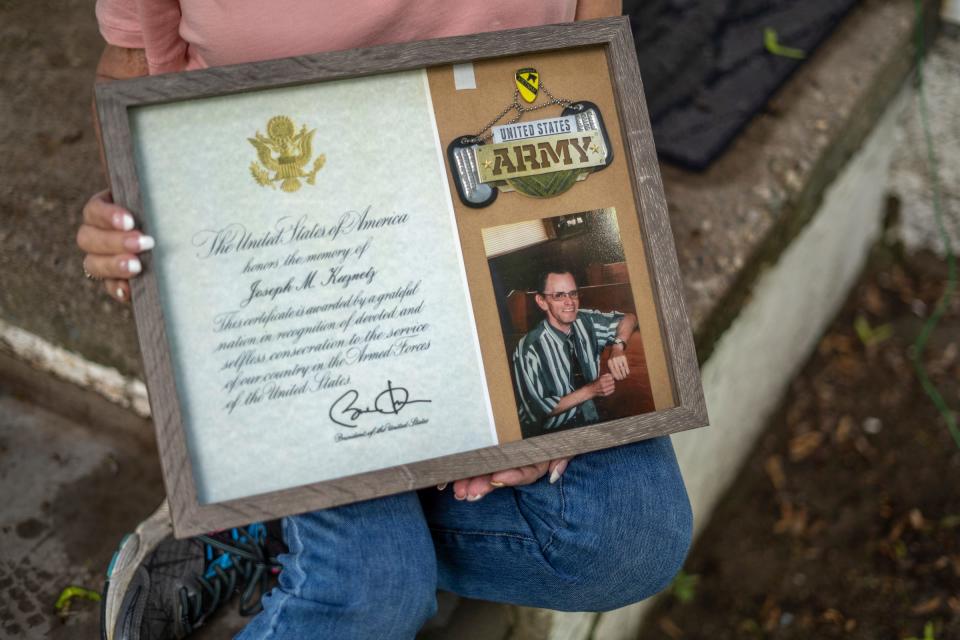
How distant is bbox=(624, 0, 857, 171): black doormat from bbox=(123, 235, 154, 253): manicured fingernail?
1.20 meters

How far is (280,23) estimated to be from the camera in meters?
0.97

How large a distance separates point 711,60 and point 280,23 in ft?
4.12

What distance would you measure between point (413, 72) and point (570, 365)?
37 cm

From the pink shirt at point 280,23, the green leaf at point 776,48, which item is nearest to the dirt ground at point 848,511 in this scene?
the green leaf at point 776,48

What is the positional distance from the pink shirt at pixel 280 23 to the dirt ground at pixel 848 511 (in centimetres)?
140

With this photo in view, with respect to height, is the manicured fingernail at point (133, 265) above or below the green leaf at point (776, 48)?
below

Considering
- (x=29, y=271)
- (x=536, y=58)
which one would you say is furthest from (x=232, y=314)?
(x=29, y=271)

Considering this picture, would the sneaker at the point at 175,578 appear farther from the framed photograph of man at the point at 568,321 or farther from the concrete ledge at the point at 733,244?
the framed photograph of man at the point at 568,321

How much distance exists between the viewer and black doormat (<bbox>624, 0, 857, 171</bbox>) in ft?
5.76

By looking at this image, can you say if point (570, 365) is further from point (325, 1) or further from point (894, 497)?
point (894, 497)

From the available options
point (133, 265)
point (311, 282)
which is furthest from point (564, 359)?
point (133, 265)

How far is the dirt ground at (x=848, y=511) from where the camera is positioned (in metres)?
1.78

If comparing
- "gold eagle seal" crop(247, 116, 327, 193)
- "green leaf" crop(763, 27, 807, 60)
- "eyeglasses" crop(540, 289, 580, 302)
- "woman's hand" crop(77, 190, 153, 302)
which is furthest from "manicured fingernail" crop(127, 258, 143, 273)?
"green leaf" crop(763, 27, 807, 60)

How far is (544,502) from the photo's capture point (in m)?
1.04
